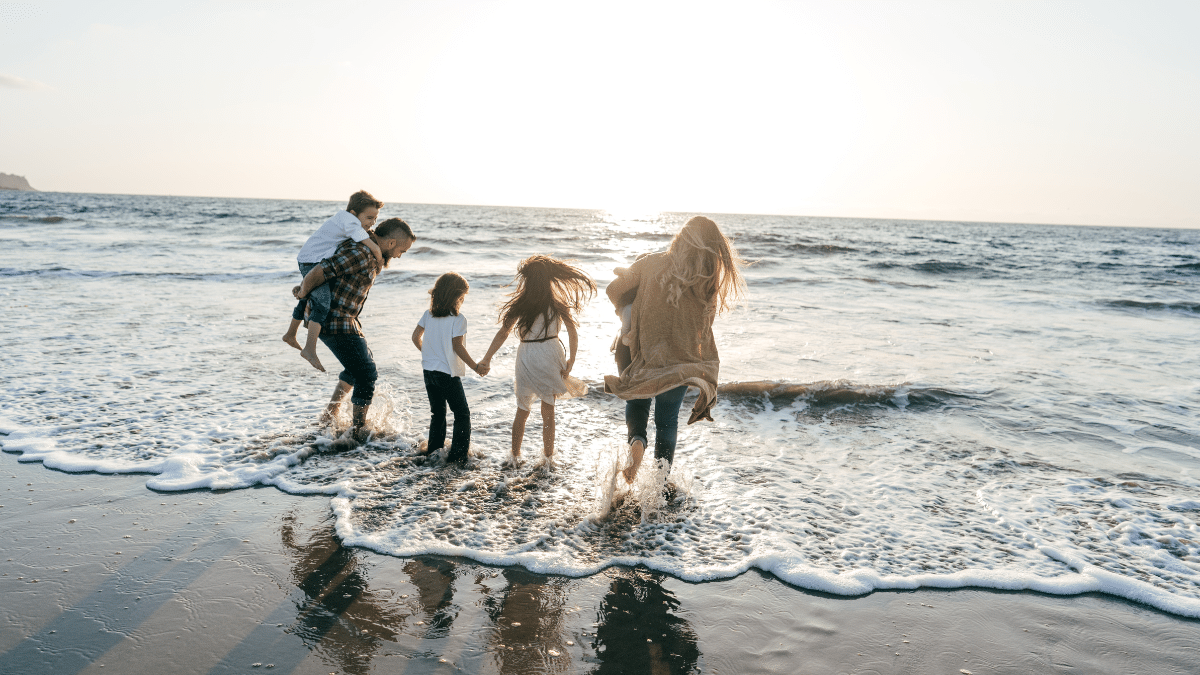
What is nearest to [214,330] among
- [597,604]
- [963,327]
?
[597,604]

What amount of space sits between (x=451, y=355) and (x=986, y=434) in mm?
5341

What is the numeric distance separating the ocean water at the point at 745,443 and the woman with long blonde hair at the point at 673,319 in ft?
1.82

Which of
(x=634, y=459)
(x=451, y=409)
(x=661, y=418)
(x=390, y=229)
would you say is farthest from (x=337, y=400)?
(x=661, y=418)

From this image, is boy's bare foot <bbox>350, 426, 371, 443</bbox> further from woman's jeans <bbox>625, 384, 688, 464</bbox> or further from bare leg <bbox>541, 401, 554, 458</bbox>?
woman's jeans <bbox>625, 384, 688, 464</bbox>

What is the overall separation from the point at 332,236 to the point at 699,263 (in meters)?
2.81

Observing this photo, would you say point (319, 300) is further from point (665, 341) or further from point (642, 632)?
point (642, 632)

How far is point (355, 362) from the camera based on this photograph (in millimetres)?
4969

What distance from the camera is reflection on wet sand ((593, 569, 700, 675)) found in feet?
8.80

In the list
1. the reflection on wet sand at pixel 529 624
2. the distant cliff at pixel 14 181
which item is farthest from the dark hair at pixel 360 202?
the distant cliff at pixel 14 181

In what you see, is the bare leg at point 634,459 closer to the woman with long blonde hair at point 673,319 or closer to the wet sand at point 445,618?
the woman with long blonde hair at point 673,319

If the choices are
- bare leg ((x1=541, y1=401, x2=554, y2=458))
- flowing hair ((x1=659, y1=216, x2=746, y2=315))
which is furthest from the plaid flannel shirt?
flowing hair ((x1=659, y1=216, x2=746, y2=315))

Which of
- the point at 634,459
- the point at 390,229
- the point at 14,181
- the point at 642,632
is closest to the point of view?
the point at 642,632

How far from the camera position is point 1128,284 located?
2197 cm

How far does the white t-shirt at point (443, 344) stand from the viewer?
4.63m
